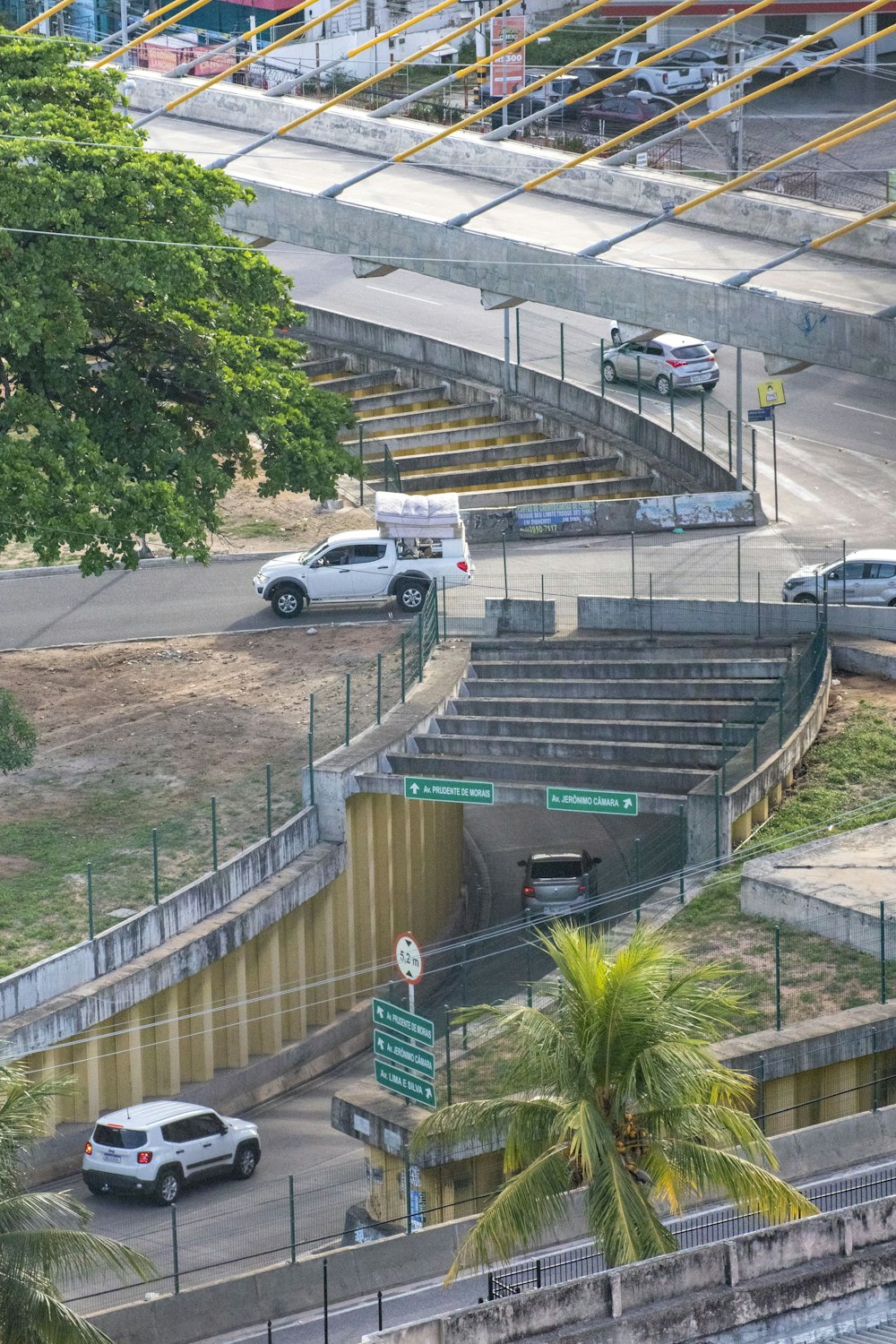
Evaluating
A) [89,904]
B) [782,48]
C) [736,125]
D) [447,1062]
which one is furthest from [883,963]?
[782,48]

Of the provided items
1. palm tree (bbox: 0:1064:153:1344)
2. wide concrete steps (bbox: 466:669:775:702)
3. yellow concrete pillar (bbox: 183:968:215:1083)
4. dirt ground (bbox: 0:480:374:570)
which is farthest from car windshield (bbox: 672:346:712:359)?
palm tree (bbox: 0:1064:153:1344)

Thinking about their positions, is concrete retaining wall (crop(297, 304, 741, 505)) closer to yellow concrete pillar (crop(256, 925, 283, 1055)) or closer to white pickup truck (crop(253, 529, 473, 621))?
white pickup truck (crop(253, 529, 473, 621))

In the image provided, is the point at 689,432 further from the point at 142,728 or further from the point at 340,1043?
the point at 340,1043

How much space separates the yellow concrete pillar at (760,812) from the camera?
122 ft

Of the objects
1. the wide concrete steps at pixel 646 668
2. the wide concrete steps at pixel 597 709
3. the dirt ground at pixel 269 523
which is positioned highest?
the dirt ground at pixel 269 523

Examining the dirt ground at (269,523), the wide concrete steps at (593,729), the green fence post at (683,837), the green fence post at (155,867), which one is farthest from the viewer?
the dirt ground at (269,523)

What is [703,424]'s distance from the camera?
55.5 m

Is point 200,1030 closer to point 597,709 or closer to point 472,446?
point 597,709

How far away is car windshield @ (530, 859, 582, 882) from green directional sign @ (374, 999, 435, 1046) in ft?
38.5

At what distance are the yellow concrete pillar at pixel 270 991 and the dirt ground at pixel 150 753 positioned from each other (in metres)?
1.72

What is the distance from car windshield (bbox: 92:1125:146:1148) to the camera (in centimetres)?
3016

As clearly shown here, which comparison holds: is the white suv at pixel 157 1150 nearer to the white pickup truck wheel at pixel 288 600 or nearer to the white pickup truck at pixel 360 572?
the white pickup truck wheel at pixel 288 600

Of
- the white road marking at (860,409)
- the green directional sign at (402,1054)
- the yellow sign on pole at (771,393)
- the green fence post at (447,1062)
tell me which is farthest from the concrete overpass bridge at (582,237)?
the green directional sign at (402,1054)

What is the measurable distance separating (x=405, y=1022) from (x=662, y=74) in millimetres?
56804
